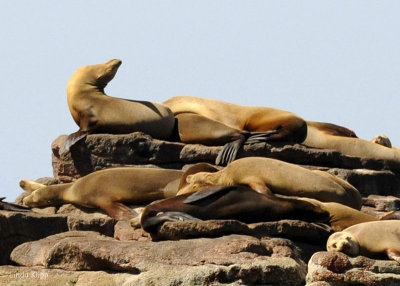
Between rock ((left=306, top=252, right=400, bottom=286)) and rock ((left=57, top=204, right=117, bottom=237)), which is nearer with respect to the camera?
rock ((left=306, top=252, right=400, bottom=286))

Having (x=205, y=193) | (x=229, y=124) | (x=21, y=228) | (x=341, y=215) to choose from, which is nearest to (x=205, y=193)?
(x=205, y=193)

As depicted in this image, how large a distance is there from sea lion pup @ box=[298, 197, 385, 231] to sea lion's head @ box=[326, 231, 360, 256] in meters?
0.82

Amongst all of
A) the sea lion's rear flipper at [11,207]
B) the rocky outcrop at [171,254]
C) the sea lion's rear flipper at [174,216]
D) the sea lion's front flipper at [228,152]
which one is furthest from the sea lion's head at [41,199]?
the sea lion's rear flipper at [174,216]

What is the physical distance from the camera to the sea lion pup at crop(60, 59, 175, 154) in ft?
54.3

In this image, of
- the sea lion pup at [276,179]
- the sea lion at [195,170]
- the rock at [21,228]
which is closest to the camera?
the rock at [21,228]

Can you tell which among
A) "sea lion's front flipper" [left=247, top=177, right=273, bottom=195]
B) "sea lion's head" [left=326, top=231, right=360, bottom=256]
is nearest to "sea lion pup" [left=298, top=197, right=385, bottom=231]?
"sea lion's front flipper" [left=247, top=177, right=273, bottom=195]

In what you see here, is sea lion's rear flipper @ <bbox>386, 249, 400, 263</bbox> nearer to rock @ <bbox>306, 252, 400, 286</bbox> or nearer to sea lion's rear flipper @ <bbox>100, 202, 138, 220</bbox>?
rock @ <bbox>306, 252, 400, 286</bbox>

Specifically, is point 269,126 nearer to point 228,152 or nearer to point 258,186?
point 228,152

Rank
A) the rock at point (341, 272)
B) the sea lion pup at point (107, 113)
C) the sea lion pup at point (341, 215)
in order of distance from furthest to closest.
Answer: the sea lion pup at point (107, 113) < the sea lion pup at point (341, 215) < the rock at point (341, 272)

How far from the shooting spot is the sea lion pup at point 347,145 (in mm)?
17891

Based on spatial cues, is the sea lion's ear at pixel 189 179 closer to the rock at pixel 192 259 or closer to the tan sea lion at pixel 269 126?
the rock at pixel 192 259

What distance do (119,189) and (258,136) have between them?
2.68 metres

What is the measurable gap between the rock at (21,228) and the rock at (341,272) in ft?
10.2

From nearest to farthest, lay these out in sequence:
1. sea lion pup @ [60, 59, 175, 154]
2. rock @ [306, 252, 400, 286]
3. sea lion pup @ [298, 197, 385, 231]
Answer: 1. rock @ [306, 252, 400, 286]
2. sea lion pup @ [298, 197, 385, 231]
3. sea lion pup @ [60, 59, 175, 154]
